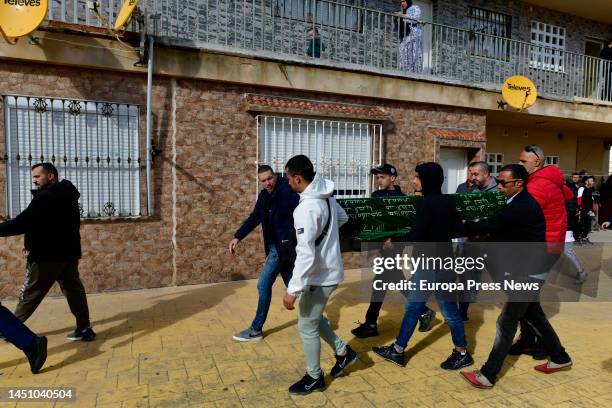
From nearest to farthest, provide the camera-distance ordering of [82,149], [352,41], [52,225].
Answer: [52,225]
[82,149]
[352,41]

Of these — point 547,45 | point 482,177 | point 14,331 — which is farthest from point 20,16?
point 547,45

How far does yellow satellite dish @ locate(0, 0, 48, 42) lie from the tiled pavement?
3.42 meters

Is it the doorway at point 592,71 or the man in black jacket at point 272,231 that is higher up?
the doorway at point 592,71

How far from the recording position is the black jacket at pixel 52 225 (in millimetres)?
4068

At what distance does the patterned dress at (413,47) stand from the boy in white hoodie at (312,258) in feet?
21.9

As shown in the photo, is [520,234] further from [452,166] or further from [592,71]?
→ [592,71]

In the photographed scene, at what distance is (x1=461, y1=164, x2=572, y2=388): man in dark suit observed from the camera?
3598mm

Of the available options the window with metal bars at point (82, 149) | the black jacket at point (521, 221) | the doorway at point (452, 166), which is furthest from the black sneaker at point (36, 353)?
the doorway at point (452, 166)

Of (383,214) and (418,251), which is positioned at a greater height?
(383,214)

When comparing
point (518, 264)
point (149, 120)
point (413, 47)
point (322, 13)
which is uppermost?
point (322, 13)

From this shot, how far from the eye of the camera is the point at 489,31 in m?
12.0

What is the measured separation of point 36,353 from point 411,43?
851cm

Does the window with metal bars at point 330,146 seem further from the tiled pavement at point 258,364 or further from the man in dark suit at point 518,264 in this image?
the man in dark suit at point 518,264

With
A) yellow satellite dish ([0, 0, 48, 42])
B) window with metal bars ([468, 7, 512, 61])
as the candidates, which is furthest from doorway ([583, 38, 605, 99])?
yellow satellite dish ([0, 0, 48, 42])
